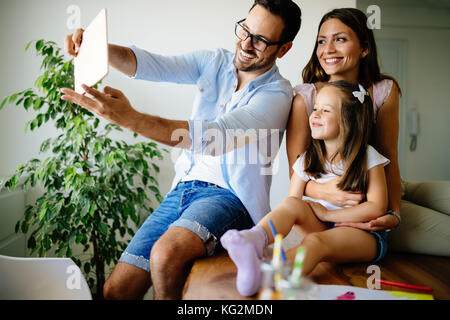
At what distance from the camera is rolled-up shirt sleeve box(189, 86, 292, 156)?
1150 millimetres

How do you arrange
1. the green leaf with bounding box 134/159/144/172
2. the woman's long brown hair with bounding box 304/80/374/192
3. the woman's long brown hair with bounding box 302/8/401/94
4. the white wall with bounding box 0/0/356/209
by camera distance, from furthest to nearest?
the white wall with bounding box 0/0/356/209 → the green leaf with bounding box 134/159/144/172 → the woman's long brown hair with bounding box 302/8/401/94 → the woman's long brown hair with bounding box 304/80/374/192

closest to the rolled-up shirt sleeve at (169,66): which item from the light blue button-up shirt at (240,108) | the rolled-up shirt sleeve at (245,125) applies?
the light blue button-up shirt at (240,108)

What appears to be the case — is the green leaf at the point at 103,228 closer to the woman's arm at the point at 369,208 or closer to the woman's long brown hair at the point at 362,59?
the woman's arm at the point at 369,208

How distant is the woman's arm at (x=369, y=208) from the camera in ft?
4.38

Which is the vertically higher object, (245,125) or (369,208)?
(245,125)

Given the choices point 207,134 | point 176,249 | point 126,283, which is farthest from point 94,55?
point 126,283

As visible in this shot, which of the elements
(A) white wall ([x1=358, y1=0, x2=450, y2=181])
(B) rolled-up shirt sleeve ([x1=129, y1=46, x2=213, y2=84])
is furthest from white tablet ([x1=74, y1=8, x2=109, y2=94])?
(A) white wall ([x1=358, y1=0, x2=450, y2=181])

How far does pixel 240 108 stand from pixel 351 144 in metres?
0.47

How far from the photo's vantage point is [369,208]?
4.38ft

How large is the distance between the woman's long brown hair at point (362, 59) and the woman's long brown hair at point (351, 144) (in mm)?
267

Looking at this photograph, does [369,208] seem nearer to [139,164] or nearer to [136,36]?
[139,164]

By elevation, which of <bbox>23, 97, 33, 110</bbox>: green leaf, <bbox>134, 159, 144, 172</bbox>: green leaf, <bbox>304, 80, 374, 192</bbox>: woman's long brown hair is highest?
<bbox>23, 97, 33, 110</bbox>: green leaf

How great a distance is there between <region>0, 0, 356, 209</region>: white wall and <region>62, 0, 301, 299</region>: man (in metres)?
0.95

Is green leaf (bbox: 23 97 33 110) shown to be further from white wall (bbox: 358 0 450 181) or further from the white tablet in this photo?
white wall (bbox: 358 0 450 181)
